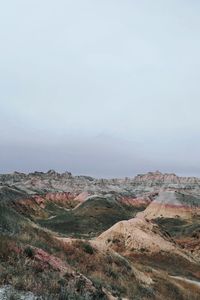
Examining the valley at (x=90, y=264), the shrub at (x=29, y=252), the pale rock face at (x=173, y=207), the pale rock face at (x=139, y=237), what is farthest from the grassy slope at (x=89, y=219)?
the shrub at (x=29, y=252)

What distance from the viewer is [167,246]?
1918 inches

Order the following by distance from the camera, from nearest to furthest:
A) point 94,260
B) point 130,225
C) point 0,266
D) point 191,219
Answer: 1. point 0,266
2. point 94,260
3. point 130,225
4. point 191,219

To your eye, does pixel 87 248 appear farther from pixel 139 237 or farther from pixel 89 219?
pixel 89 219

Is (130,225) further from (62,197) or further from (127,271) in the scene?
(62,197)

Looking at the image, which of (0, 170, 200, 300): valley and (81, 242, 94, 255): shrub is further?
(81, 242, 94, 255): shrub

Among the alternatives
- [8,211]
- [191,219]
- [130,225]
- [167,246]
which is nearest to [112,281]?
[8,211]

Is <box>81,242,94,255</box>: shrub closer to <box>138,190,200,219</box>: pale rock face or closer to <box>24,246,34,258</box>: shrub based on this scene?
<box>24,246,34,258</box>: shrub

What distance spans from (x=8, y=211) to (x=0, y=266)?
12596mm

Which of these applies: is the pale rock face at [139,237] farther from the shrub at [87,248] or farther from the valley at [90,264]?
the shrub at [87,248]

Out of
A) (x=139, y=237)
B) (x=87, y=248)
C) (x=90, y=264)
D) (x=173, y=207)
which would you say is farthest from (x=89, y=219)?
(x=90, y=264)

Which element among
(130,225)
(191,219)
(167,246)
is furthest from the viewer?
(191,219)

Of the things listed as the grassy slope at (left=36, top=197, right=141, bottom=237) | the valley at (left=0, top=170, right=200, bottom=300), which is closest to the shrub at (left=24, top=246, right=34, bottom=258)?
the valley at (left=0, top=170, right=200, bottom=300)

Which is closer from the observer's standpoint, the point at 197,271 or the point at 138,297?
the point at 138,297

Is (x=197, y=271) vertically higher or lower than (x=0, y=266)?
lower
